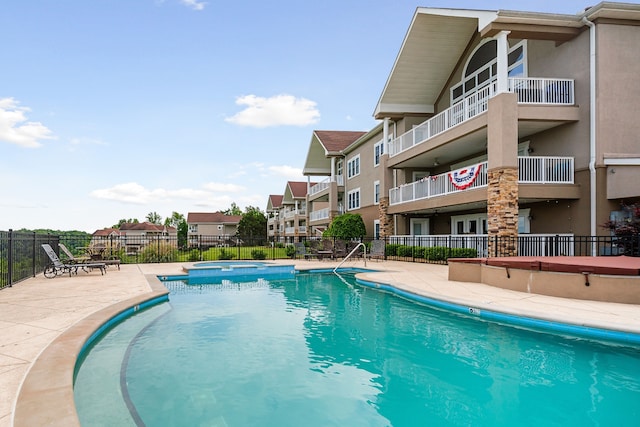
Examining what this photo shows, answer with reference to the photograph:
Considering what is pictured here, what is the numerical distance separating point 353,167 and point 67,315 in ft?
86.6

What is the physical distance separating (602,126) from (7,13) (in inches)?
785

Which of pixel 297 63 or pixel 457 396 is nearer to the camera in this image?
pixel 457 396

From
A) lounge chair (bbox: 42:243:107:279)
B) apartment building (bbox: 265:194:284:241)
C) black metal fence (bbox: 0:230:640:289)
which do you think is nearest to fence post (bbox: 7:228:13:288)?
black metal fence (bbox: 0:230:640:289)

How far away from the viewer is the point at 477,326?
23.9 feet

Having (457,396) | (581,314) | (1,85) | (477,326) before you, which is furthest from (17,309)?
(1,85)

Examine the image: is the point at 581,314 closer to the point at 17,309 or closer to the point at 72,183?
the point at 17,309

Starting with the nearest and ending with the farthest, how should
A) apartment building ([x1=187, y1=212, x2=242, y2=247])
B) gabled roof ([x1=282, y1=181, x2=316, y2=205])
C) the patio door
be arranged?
1. the patio door
2. gabled roof ([x1=282, y1=181, x2=316, y2=205])
3. apartment building ([x1=187, y1=212, x2=242, y2=247])

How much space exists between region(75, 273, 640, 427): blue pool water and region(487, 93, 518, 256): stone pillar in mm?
6730

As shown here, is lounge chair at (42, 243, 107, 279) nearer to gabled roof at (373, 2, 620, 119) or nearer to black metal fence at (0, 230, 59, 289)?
black metal fence at (0, 230, 59, 289)

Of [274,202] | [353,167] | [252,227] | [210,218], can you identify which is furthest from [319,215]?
[210,218]

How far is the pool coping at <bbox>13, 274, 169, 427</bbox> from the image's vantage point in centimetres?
293

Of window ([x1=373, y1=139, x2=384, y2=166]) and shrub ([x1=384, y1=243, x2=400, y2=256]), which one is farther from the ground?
window ([x1=373, y1=139, x2=384, y2=166])

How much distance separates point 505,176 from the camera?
13.6m

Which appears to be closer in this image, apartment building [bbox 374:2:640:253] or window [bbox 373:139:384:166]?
apartment building [bbox 374:2:640:253]
